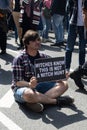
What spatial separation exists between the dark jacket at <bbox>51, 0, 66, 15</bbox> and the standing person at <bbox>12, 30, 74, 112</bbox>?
4.90 m

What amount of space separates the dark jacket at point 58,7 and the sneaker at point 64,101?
506 cm

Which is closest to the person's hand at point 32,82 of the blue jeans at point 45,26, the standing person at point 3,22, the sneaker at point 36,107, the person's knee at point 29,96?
the person's knee at point 29,96

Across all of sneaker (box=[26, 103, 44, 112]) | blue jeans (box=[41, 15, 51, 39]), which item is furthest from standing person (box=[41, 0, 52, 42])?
sneaker (box=[26, 103, 44, 112])

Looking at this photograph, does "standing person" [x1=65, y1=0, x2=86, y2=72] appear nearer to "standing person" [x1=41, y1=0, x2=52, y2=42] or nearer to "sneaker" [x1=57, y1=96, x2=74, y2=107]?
"sneaker" [x1=57, y1=96, x2=74, y2=107]

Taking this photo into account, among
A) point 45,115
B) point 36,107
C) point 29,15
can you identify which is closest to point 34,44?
point 36,107

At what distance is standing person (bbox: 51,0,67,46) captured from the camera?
10680 mm

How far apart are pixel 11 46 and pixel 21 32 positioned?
28.8 inches

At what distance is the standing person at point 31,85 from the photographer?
5.61 m

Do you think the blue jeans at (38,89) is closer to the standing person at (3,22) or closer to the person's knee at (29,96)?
the person's knee at (29,96)

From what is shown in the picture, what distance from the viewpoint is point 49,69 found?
5652 millimetres

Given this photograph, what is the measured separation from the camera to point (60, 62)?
5.71 metres

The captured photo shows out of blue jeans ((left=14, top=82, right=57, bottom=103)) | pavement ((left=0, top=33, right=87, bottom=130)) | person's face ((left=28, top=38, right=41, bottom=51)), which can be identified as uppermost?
person's face ((left=28, top=38, right=41, bottom=51))

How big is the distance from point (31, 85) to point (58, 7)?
5.53 meters

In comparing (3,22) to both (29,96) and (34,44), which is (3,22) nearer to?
(34,44)
